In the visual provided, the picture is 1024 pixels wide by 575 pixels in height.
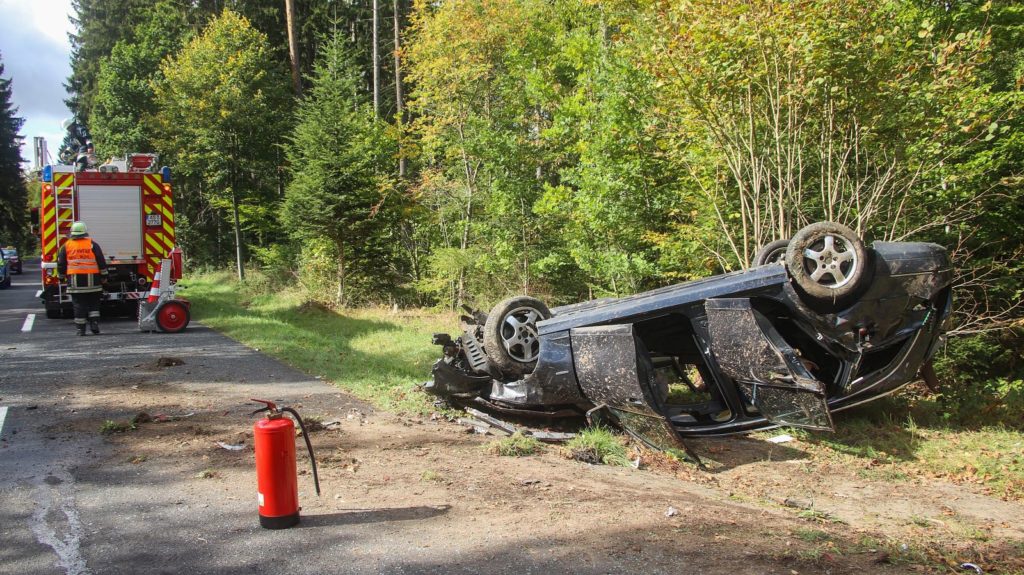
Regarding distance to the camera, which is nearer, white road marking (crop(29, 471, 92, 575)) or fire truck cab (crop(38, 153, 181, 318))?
white road marking (crop(29, 471, 92, 575))

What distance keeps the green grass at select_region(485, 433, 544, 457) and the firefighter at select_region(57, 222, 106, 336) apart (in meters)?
9.02

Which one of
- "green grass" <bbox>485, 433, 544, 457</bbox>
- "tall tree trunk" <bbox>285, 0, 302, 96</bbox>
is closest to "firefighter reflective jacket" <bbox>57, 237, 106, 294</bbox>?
"green grass" <bbox>485, 433, 544, 457</bbox>

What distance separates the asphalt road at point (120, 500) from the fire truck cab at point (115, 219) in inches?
219

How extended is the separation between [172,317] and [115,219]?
3315 mm

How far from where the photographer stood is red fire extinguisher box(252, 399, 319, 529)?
3955mm

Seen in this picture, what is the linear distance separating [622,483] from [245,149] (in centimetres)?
2654

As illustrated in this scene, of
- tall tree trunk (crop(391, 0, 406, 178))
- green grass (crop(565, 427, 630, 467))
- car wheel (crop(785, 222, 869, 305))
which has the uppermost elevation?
tall tree trunk (crop(391, 0, 406, 178))

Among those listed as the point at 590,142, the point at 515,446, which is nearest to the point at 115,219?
the point at 590,142

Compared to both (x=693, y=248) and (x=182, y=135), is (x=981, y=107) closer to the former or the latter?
(x=693, y=248)

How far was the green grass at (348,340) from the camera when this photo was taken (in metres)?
8.16

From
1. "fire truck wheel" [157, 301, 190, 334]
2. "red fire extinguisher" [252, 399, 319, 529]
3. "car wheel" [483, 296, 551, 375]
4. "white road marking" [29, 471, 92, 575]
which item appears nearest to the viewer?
"white road marking" [29, 471, 92, 575]

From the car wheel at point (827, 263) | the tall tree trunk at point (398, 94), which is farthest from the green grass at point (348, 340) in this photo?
the tall tree trunk at point (398, 94)

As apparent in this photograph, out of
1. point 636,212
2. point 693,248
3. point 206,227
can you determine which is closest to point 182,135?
point 206,227

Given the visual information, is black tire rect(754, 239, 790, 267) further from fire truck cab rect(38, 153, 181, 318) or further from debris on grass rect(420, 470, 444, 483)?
fire truck cab rect(38, 153, 181, 318)
